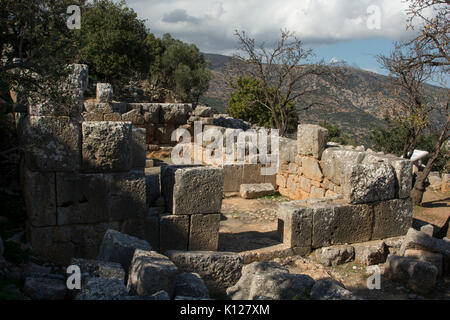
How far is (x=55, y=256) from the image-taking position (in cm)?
563

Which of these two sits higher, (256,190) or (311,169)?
(311,169)

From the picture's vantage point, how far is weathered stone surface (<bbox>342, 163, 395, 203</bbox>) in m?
7.15

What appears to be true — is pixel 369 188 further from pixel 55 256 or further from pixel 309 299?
pixel 55 256

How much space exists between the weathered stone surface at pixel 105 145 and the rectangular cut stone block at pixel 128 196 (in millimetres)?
201

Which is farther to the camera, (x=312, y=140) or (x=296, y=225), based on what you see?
(x=312, y=140)

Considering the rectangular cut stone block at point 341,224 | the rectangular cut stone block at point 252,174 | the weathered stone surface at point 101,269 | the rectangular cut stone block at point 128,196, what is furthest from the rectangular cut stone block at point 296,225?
the rectangular cut stone block at point 252,174

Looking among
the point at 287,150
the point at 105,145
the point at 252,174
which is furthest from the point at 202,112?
the point at 105,145

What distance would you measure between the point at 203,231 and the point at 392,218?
12.0 feet

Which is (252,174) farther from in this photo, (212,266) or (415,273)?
(212,266)

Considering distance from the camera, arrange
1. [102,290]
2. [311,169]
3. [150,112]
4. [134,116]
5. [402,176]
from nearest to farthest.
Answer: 1. [102,290]
2. [402,176]
3. [311,169]
4. [134,116]
5. [150,112]

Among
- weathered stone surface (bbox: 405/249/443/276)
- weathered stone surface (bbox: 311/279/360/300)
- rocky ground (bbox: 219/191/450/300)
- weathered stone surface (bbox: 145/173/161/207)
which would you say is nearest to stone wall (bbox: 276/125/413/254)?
rocky ground (bbox: 219/191/450/300)

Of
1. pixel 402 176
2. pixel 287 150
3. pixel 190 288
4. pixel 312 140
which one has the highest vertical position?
pixel 312 140

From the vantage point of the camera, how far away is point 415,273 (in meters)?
5.95
